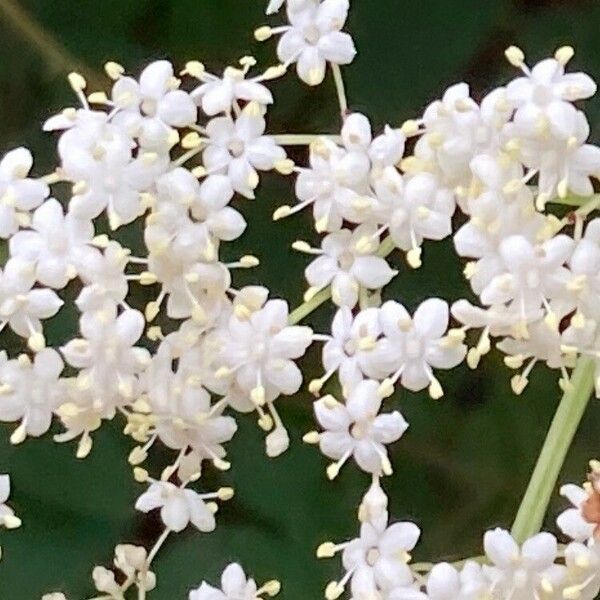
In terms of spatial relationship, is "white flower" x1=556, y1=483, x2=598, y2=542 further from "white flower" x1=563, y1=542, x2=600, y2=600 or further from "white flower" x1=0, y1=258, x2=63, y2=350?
"white flower" x1=0, y1=258, x2=63, y2=350

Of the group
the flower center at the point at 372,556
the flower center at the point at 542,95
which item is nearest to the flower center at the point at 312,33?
the flower center at the point at 542,95

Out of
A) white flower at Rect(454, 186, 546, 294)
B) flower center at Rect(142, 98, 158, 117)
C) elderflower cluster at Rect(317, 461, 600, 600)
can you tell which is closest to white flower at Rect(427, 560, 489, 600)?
elderflower cluster at Rect(317, 461, 600, 600)

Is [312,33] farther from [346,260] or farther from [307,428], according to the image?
[307,428]

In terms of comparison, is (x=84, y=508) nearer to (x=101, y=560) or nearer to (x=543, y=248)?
(x=101, y=560)

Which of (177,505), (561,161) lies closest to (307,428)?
(177,505)

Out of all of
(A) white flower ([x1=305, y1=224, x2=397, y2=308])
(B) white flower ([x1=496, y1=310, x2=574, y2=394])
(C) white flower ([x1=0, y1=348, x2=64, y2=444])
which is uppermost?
(A) white flower ([x1=305, y1=224, x2=397, y2=308])
